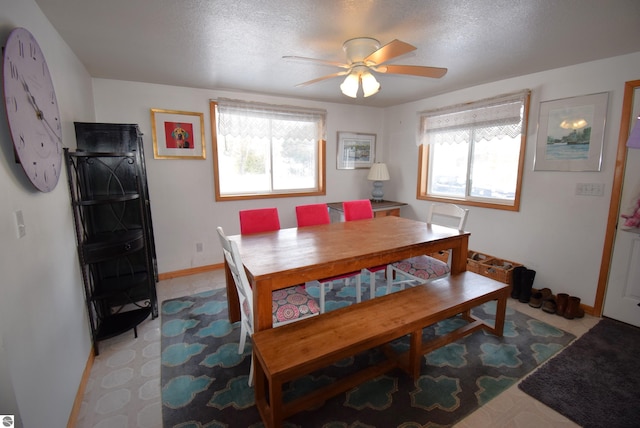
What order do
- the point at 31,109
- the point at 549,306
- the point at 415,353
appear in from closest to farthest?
the point at 31,109 → the point at 415,353 → the point at 549,306

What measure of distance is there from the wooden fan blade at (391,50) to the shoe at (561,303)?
8.69ft

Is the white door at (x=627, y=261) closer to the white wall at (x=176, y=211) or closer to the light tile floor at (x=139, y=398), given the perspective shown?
the white wall at (x=176, y=211)

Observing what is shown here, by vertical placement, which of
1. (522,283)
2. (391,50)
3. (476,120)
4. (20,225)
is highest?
(391,50)

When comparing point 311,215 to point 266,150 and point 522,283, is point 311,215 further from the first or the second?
point 522,283

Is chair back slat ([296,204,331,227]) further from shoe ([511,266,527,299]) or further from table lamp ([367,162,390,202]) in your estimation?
shoe ([511,266,527,299])

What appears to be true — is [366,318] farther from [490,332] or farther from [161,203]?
[161,203]

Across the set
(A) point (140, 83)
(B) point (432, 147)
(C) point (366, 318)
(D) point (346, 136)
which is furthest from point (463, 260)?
(A) point (140, 83)

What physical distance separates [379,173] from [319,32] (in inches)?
104

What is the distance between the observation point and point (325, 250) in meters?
1.98

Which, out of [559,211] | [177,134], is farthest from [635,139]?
[177,134]

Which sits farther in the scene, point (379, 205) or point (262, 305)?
point (379, 205)

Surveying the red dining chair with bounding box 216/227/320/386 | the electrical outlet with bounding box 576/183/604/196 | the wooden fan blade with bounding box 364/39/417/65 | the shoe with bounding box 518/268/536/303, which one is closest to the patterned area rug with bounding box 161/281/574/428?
the red dining chair with bounding box 216/227/320/386

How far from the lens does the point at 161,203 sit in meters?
3.36

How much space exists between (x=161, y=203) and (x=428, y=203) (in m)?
3.56
